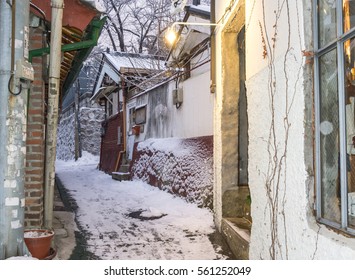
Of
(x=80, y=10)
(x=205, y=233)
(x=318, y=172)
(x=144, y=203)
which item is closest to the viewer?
(x=318, y=172)

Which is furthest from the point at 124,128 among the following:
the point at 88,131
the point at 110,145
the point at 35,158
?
the point at 35,158

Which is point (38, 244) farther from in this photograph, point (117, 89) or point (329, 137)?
point (117, 89)

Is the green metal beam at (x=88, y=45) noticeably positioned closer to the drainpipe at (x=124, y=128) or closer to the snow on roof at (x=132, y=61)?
the drainpipe at (x=124, y=128)

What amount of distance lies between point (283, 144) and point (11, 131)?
2239 mm

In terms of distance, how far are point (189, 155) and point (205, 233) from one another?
9.65ft

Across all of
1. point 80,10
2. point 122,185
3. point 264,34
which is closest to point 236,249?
point 264,34

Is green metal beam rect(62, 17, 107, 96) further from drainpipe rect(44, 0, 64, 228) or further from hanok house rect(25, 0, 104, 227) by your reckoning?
drainpipe rect(44, 0, 64, 228)

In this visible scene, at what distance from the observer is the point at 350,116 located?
2.42 metres

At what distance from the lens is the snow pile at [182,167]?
24.2 feet

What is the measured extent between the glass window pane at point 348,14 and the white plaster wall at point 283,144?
1.22 feet

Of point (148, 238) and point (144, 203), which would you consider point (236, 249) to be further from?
point (144, 203)

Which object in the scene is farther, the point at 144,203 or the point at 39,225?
the point at 144,203

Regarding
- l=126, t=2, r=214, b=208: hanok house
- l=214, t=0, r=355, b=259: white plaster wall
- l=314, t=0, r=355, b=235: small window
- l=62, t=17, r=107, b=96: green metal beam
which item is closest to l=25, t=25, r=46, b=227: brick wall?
l=62, t=17, r=107, b=96: green metal beam

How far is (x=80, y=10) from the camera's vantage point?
527 centimetres
